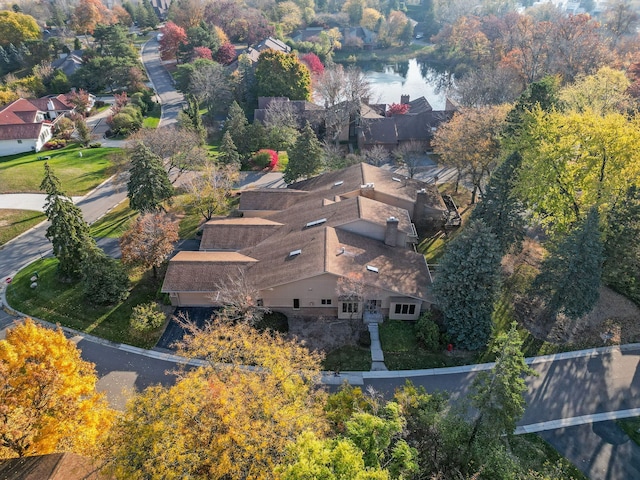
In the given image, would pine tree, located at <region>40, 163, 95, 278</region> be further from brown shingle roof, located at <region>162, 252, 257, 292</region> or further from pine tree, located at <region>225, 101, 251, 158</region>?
pine tree, located at <region>225, 101, 251, 158</region>

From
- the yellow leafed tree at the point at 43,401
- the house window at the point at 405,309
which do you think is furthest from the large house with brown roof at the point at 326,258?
the yellow leafed tree at the point at 43,401

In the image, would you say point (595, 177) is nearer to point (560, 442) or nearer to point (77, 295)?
point (560, 442)

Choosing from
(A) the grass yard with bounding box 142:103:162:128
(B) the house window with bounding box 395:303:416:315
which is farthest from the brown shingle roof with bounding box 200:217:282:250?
(A) the grass yard with bounding box 142:103:162:128

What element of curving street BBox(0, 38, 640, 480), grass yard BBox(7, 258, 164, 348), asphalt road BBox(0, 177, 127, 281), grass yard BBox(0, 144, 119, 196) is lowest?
curving street BBox(0, 38, 640, 480)

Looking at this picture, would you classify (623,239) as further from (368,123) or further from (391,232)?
(368,123)

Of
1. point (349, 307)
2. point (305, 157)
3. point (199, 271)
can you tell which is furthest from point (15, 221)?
point (349, 307)

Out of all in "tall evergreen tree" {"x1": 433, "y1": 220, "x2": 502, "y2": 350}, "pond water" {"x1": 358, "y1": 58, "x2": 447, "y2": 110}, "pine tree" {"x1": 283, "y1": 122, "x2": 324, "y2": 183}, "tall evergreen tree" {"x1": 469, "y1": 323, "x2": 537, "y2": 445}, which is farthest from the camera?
"pond water" {"x1": 358, "y1": 58, "x2": 447, "y2": 110}
